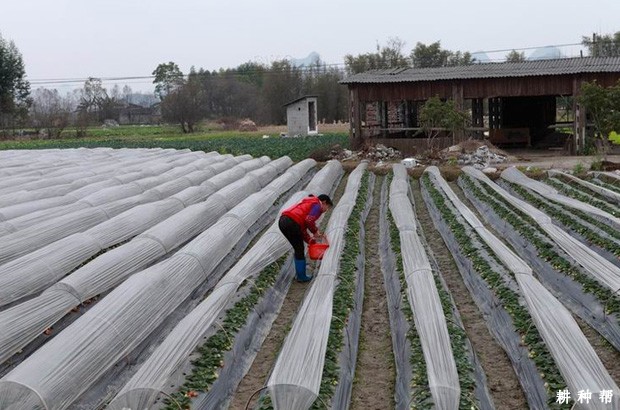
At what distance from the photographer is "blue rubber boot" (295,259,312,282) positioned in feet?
29.3

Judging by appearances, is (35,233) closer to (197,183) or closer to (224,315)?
(224,315)

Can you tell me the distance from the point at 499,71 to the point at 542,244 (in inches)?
680

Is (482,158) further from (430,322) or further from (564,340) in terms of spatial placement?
(564,340)

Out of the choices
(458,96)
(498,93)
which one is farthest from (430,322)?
(458,96)

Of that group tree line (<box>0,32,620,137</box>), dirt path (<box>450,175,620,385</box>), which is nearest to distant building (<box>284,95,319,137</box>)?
tree line (<box>0,32,620,137</box>)

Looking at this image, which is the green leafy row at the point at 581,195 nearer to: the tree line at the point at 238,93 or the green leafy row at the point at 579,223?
the green leafy row at the point at 579,223

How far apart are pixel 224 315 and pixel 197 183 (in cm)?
1020

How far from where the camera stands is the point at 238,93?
67.8 metres

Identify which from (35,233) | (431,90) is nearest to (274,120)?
(431,90)

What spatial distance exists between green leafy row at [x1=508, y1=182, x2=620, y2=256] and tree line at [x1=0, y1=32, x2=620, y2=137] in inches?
1114

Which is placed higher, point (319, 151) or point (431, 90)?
point (431, 90)

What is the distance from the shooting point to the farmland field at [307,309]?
5.34 metres

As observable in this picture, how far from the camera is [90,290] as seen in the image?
25.0 ft

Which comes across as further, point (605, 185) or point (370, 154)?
point (370, 154)
